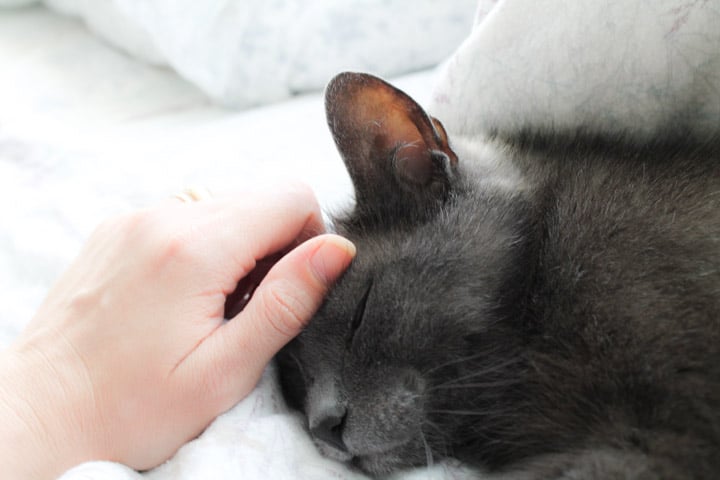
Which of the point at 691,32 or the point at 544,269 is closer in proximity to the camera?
the point at 544,269

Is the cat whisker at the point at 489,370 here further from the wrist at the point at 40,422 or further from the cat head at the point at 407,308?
the wrist at the point at 40,422

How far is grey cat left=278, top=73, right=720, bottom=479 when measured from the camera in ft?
2.93

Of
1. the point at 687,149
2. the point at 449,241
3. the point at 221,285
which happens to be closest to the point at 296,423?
the point at 221,285

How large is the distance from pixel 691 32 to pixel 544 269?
49cm

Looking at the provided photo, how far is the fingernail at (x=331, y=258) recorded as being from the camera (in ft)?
3.61

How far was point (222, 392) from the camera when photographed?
1.08 meters

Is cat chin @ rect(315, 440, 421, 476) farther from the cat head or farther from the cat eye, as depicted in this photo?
the cat eye

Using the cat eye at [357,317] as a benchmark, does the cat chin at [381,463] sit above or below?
below

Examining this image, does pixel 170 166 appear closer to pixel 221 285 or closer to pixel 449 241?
pixel 221 285

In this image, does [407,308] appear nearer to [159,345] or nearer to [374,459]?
[374,459]

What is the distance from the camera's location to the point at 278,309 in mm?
1081

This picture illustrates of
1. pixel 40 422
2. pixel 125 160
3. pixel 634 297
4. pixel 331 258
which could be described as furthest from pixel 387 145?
pixel 125 160

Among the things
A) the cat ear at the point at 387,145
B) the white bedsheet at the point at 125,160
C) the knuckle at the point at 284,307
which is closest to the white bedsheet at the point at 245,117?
the white bedsheet at the point at 125,160

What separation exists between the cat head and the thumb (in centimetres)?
4
